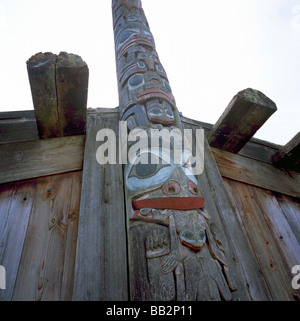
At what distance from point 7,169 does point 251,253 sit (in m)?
2.24

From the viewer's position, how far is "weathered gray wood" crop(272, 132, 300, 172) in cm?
296

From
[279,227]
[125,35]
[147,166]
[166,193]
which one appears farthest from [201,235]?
[125,35]

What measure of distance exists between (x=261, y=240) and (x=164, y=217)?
129 cm

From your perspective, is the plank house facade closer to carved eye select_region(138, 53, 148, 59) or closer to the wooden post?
the wooden post

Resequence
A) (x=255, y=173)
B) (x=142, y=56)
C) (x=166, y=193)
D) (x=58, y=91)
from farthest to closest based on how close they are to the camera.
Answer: (x=142, y=56)
(x=255, y=173)
(x=58, y=91)
(x=166, y=193)

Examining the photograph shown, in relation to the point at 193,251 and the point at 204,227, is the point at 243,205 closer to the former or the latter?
the point at 204,227

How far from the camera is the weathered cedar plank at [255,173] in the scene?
9.75 feet

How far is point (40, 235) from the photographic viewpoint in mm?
1942

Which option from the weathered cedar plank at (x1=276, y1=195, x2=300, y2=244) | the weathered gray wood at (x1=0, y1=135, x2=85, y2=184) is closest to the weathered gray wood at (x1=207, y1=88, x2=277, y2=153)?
the weathered cedar plank at (x1=276, y1=195, x2=300, y2=244)

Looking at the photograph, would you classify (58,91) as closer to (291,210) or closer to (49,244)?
(49,244)

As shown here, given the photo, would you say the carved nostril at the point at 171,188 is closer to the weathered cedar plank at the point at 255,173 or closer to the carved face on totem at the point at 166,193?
the carved face on totem at the point at 166,193

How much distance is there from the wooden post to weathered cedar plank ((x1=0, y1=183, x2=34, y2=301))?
25.0 inches

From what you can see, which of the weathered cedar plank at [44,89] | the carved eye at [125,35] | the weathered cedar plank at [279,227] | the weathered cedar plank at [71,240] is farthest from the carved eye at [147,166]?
the carved eye at [125,35]

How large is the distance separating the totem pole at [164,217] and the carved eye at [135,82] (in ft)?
0.51
